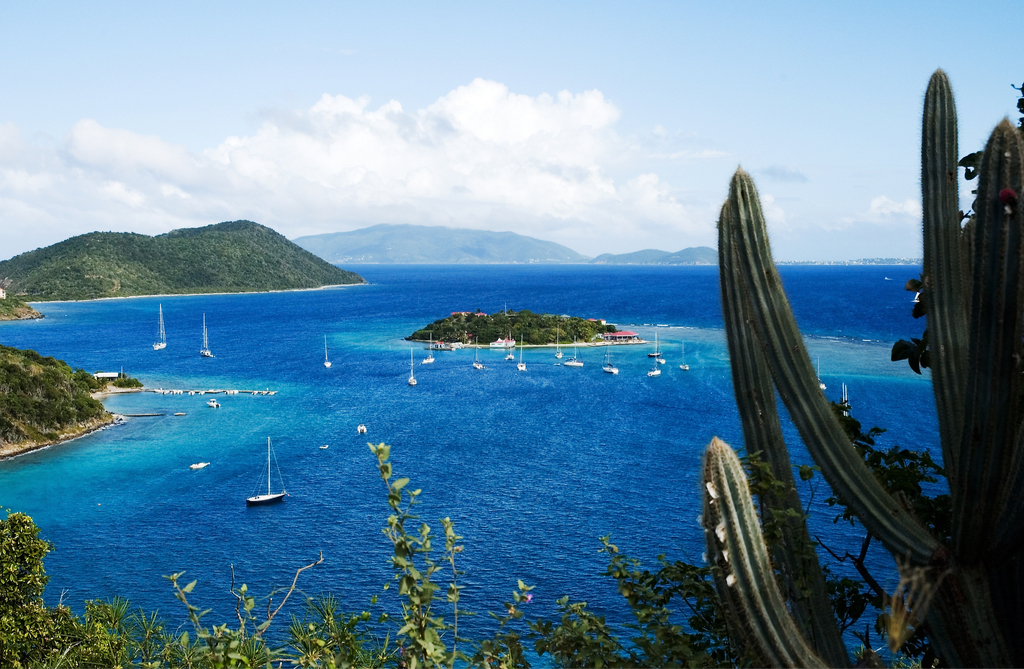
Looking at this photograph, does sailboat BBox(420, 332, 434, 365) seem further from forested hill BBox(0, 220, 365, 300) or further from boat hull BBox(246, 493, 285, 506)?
forested hill BBox(0, 220, 365, 300)

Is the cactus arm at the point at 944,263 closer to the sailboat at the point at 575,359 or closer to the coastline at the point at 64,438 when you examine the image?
the coastline at the point at 64,438

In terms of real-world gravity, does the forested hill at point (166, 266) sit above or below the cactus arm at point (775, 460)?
above

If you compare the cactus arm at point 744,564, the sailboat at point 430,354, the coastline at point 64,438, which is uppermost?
the cactus arm at point 744,564

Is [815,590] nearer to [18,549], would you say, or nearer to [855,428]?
[855,428]

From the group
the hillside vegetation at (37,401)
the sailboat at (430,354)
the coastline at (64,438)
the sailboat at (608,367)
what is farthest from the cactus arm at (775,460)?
the sailboat at (430,354)

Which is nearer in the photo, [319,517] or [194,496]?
[319,517]

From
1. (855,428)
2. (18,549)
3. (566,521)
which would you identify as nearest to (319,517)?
(566,521)
